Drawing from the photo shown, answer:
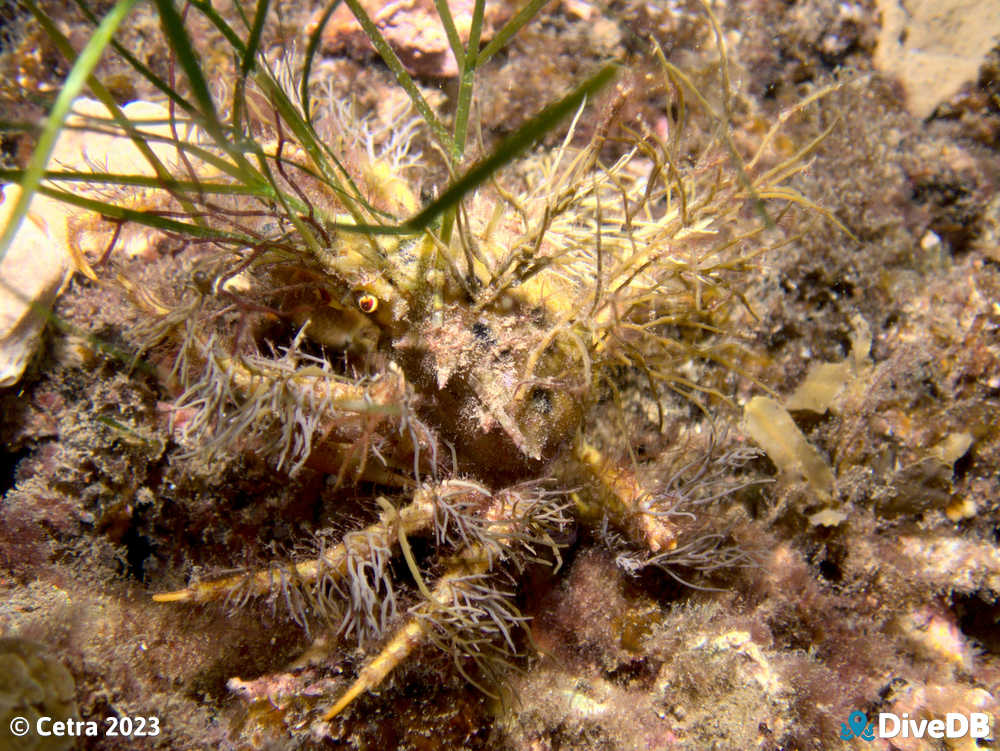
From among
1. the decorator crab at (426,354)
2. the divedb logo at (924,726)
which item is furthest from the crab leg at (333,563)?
the divedb logo at (924,726)

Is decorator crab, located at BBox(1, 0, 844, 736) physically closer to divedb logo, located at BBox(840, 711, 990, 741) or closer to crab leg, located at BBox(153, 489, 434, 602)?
crab leg, located at BBox(153, 489, 434, 602)

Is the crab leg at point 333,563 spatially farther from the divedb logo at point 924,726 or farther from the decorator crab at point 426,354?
the divedb logo at point 924,726

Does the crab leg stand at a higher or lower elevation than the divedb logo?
higher

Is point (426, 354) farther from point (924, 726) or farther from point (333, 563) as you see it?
point (924, 726)

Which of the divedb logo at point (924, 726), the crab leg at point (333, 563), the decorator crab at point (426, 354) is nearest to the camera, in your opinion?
the decorator crab at point (426, 354)

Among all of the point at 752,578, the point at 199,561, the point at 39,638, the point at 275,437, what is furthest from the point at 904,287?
the point at 39,638

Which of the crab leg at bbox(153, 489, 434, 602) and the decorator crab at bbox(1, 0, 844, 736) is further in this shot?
the crab leg at bbox(153, 489, 434, 602)

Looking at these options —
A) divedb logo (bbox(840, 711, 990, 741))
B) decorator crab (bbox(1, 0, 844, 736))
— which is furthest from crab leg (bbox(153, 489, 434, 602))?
divedb logo (bbox(840, 711, 990, 741))

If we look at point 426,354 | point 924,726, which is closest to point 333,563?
point 426,354

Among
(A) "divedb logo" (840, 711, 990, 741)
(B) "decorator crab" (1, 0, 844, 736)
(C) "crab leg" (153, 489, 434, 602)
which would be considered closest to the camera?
(B) "decorator crab" (1, 0, 844, 736)
